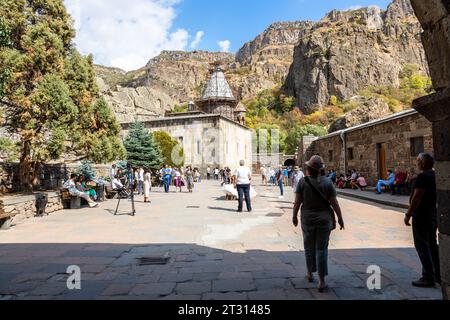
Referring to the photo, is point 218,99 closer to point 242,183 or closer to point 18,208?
point 242,183

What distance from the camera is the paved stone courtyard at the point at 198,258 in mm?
3871

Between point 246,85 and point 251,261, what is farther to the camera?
point 246,85

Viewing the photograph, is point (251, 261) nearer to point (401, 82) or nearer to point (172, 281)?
point (172, 281)

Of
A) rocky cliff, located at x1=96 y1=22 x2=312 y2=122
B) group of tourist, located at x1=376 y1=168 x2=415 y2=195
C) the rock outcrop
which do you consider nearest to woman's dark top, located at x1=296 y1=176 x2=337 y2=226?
group of tourist, located at x1=376 y1=168 x2=415 y2=195

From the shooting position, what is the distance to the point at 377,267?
4719 mm

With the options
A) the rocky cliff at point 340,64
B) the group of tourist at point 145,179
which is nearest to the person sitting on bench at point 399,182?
the group of tourist at point 145,179

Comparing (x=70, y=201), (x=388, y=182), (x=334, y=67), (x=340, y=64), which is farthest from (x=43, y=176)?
(x=340, y=64)

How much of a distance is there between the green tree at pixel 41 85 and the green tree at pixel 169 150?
1990cm

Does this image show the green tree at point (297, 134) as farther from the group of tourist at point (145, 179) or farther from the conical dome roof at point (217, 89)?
the group of tourist at point (145, 179)

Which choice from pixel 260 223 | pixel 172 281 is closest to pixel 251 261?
pixel 172 281

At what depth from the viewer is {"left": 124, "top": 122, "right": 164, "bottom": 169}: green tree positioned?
25.4m

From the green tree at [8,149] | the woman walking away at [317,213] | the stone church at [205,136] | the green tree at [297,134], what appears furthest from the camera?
the green tree at [297,134]

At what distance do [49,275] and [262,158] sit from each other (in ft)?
177

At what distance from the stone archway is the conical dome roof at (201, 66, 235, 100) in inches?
1801
